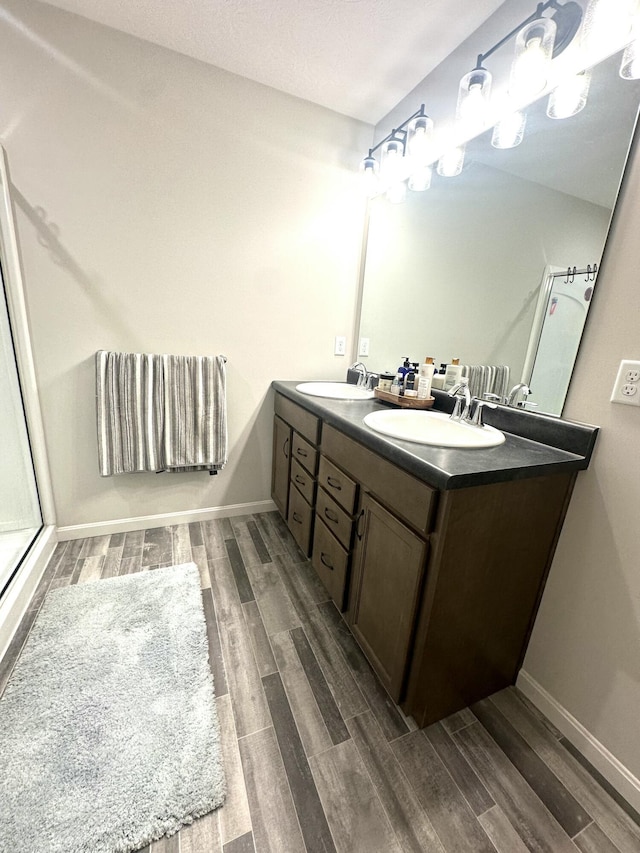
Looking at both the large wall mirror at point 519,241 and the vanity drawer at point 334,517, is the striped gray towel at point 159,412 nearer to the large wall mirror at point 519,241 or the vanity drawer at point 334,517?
the vanity drawer at point 334,517

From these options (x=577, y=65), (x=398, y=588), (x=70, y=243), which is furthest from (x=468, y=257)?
(x=70, y=243)

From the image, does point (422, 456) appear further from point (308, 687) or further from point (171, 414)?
point (171, 414)

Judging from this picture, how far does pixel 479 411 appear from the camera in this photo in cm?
128

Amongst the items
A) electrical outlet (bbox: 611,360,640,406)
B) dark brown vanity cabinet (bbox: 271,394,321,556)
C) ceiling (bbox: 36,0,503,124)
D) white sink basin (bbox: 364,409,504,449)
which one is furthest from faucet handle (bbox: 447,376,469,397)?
ceiling (bbox: 36,0,503,124)

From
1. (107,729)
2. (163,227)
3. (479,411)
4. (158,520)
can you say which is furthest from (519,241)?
(158,520)

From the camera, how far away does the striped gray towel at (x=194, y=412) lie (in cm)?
183

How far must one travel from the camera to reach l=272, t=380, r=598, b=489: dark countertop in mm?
868

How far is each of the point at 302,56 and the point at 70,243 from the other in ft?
4.33

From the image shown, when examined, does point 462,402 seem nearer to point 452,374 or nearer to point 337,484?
point 452,374

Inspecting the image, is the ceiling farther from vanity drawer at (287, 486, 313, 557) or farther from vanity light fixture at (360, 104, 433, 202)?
vanity drawer at (287, 486, 313, 557)

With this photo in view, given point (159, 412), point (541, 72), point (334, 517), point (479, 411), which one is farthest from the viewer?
point (159, 412)

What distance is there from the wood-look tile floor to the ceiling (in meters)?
2.38

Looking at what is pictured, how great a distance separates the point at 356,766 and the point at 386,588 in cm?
48

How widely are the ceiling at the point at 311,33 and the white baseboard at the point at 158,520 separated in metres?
2.27
